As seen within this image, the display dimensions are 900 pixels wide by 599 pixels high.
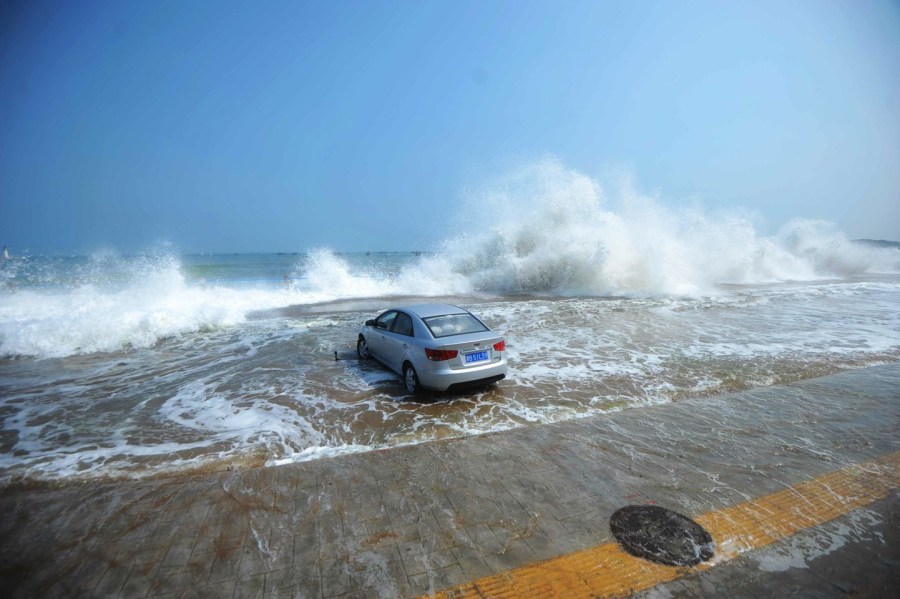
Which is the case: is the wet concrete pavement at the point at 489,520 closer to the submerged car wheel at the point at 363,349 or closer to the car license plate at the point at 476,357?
the car license plate at the point at 476,357

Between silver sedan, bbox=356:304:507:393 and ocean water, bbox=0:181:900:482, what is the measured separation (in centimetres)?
42

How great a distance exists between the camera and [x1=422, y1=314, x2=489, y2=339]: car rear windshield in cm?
662

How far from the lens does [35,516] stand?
138 inches

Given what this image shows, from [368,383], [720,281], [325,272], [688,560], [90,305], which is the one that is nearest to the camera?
[688,560]

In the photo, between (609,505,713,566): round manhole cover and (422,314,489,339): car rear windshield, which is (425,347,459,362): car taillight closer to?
(422,314,489,339): car rear windshield

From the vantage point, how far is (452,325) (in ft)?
22.3

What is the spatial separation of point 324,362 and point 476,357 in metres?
4.05

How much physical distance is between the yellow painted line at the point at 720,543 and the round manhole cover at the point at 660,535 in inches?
2.6

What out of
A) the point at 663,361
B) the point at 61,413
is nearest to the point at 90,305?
the point at 61,413

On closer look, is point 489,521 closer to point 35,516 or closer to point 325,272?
point 35,516

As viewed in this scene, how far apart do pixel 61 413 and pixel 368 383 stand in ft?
15.4

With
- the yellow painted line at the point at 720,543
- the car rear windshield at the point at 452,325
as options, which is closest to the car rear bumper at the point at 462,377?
the car rear windshield at the point at 452,325

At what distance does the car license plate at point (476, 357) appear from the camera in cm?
627

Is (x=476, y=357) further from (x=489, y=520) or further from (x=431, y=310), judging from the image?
(x=489, y=520)
